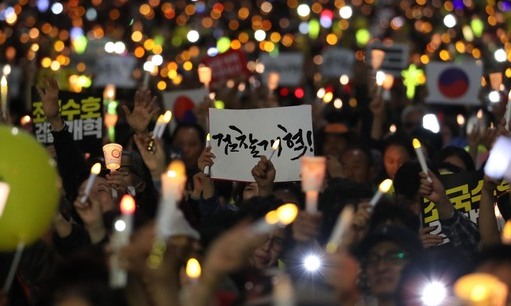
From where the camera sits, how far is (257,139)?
8258 millimetres

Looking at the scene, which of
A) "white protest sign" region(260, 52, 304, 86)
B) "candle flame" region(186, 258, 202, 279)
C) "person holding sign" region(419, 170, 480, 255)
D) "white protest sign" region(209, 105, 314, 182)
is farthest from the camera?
"white protest sign" region(260, 52, 304, 86)

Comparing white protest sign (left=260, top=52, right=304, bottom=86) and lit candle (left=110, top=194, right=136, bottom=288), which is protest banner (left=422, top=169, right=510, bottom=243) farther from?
white protest sign (left=260, top=52, right=304, bottom=86)

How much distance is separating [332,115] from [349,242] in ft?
23.1

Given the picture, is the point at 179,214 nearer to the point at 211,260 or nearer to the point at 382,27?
the point at 211,260

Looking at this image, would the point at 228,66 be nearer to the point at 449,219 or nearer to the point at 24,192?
the point at 449,219

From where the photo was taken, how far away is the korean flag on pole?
525 inches

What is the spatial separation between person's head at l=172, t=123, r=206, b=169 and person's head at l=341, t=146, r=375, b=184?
0.98m

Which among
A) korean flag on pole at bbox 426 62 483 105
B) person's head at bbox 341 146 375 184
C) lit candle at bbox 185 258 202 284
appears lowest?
lit candle at bbox 185 258 202 284

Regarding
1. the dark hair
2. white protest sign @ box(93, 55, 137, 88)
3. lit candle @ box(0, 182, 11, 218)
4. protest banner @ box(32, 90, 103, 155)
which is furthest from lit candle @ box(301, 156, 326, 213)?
white protest sign @ box(93, 55, 137, 88)

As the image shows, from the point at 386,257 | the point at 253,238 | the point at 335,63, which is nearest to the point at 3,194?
the point at 253,238

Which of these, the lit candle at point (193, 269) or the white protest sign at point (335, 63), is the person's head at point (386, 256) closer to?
the lit candle at point (193, 269)

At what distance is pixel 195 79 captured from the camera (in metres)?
15.4

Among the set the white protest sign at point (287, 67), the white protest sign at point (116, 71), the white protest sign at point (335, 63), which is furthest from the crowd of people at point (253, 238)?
the white protest sign at point (335, 63)

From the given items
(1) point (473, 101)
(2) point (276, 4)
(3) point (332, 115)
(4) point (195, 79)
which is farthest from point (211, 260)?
(2) point (276, 4)
